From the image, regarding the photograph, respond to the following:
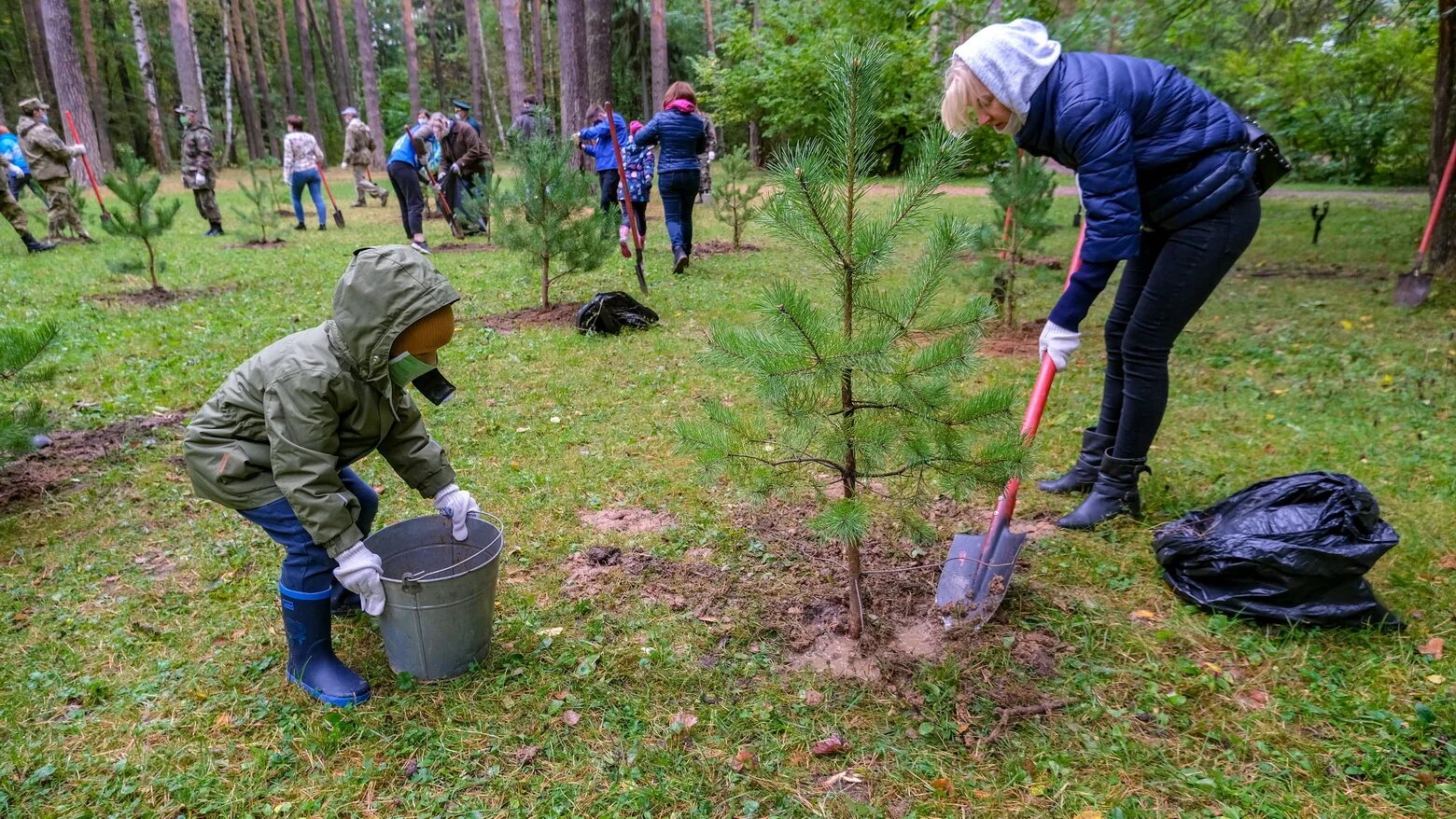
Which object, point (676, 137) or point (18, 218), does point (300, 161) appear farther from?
point (676, 137)

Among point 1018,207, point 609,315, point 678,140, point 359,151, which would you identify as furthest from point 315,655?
point 359,151

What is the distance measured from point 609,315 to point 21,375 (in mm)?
3615

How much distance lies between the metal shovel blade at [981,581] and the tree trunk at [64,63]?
16878 millimetres

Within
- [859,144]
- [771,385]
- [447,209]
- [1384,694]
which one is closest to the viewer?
[859,144]

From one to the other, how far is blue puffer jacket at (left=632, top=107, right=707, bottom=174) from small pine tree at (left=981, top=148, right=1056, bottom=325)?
3199 mm

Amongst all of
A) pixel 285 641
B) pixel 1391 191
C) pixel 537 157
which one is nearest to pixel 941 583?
pixel 285 641

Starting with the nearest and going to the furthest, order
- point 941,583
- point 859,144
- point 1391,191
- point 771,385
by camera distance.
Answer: point 859,144 < point 771,385 < point 941,583 < point 1391,191

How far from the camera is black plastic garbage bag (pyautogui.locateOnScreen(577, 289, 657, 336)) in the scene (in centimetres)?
622

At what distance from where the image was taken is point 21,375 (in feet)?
10.9

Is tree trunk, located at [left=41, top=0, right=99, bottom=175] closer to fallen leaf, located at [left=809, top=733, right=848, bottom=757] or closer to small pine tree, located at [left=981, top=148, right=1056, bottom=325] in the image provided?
small pine tree, located at [left=981, top=148, right=1056, bottom=325]

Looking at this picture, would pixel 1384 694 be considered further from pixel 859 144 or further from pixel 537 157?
pixel 537 157

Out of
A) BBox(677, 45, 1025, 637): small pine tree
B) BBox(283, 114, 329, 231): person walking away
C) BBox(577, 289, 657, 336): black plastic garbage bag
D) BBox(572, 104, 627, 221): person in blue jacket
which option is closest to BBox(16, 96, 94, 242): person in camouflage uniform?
BBox(283, 114, 329, 231): person walking away

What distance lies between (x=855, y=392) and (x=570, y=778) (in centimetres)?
130

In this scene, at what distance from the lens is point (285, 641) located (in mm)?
2617
